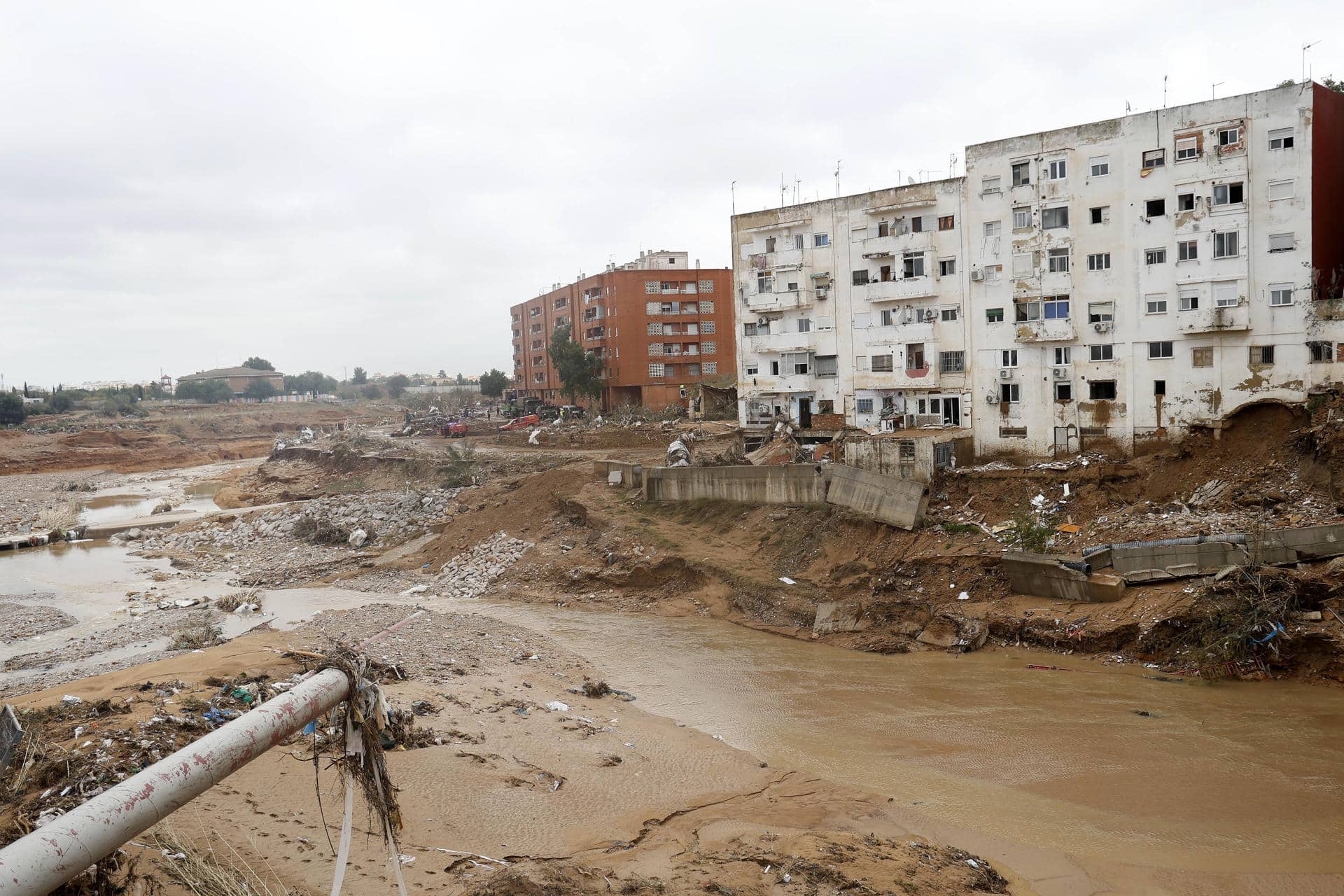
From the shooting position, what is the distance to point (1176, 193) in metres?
31.4

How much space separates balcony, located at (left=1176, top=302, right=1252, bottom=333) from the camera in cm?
3031

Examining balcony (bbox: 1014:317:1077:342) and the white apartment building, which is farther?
balcony (bbox: 1014:317:1077:342)

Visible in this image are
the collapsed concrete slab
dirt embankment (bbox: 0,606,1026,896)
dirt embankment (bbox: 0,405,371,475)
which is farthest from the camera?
dirt embankment (bbox: 0,405,371,475)

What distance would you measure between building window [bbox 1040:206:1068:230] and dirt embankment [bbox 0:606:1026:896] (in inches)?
1064

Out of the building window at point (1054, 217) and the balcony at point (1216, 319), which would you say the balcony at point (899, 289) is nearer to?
the building window at point (1054, 217)

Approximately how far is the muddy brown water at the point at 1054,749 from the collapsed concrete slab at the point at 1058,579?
2.30m

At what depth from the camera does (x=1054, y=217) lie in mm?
34344

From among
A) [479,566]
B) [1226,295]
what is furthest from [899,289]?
[479,566]

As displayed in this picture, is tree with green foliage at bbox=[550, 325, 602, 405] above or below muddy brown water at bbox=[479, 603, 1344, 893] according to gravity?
above

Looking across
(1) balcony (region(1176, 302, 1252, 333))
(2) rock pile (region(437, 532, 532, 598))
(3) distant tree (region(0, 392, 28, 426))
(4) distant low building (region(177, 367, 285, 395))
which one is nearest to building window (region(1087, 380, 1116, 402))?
(1) balcony (region(1176, 302, 1252, 333))

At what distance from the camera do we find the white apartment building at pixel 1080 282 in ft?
97.8

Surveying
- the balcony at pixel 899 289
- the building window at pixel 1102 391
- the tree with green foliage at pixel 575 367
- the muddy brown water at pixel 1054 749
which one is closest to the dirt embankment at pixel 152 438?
the tree with green foliage at pixel 575 367

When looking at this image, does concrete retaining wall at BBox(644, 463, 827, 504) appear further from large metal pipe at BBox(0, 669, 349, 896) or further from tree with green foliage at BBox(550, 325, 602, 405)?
tree with green foliage at BBox(550, 325, 602, 405)

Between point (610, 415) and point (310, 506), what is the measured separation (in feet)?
84.1
